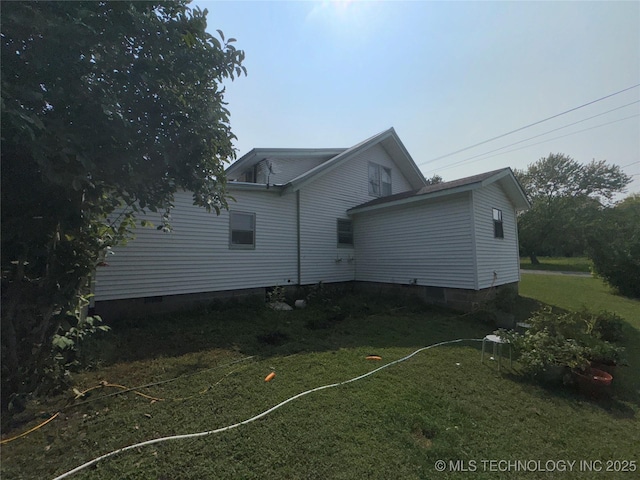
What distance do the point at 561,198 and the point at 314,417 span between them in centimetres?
→ 3928

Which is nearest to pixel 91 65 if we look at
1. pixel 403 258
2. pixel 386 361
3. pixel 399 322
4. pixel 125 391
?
pixel 125 391

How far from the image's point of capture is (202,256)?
7742 millimetres

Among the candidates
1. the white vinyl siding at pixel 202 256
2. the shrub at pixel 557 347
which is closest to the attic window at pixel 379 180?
the white vinyl siding at pixel 202 256

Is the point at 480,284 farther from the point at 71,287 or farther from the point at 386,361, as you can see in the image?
the point at 71,287

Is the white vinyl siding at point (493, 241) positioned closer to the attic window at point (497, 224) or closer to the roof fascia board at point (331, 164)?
the attic window at point (497, 224)

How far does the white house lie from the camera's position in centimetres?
713

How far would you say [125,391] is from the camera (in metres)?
3.40

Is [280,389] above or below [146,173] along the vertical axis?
below

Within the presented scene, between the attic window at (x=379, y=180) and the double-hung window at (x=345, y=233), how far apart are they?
2073mm

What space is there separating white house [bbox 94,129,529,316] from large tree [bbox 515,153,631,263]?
24.5m

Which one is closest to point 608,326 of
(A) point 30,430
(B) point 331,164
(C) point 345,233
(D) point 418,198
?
(D) point 418,198

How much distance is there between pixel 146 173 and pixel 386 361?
445 centimetres

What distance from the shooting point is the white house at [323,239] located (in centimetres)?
713

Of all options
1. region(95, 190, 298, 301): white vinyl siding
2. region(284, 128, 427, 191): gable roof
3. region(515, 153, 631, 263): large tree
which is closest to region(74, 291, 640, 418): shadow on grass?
region(95, 190, 298, 301): white vinyl siding
